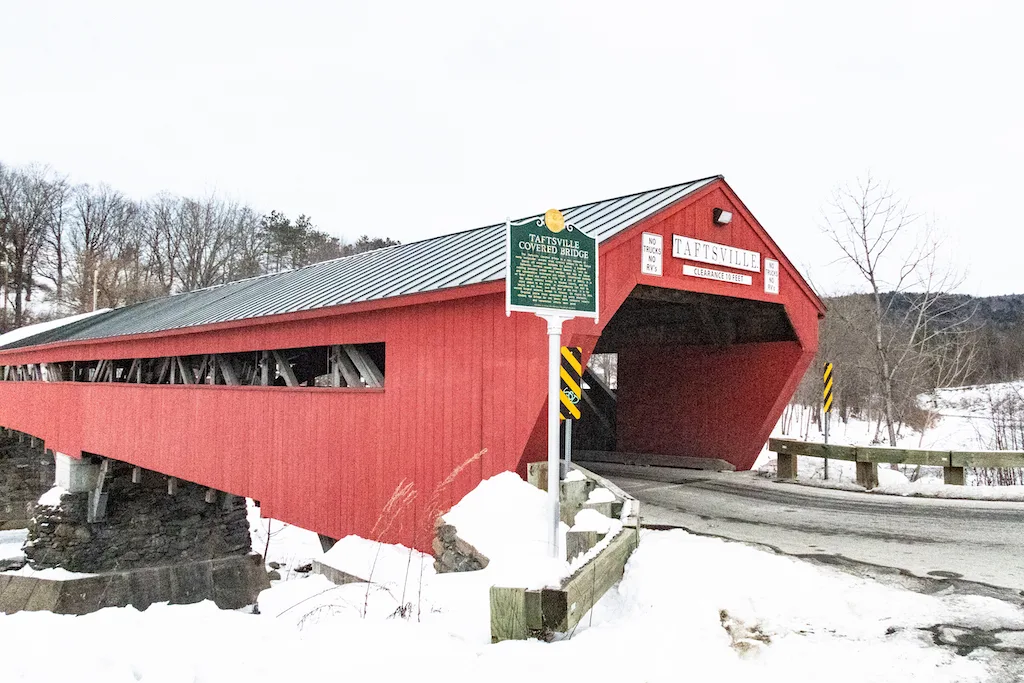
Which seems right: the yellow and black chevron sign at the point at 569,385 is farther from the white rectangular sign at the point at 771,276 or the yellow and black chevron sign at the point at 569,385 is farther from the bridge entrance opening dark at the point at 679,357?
the white rectangular sign at the point at 771,276

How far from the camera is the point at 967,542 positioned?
19.9 ft

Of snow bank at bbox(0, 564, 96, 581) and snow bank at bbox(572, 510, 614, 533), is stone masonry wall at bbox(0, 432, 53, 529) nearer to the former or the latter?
snow bank at bbox(0, 564, 96, 581)

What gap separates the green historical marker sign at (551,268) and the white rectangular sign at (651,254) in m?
2.60

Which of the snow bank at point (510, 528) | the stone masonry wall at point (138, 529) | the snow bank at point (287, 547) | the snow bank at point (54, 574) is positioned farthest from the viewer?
the snow bank at point (287, 547)

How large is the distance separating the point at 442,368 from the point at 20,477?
2373 cm

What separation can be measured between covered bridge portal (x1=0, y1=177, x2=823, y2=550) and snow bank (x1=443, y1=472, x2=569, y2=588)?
525 millimetres

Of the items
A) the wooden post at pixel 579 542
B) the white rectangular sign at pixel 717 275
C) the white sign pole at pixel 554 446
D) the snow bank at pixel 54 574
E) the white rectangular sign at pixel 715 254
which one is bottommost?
the snow bank at pixel 54 574

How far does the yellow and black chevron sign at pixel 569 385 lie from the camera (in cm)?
629

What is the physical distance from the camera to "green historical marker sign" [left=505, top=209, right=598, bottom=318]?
496cm

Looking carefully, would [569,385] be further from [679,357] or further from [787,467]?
[679,357]

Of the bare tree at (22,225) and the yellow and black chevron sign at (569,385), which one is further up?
the bare tree at (22,225)

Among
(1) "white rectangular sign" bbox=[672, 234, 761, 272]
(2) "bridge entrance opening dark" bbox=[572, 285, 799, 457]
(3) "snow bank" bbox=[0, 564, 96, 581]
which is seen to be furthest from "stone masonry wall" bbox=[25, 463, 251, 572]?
(1) "white rectangular sign" bbox=[672, 234, 761, 272]

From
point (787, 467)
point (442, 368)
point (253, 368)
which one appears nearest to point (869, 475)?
point (787, 467)

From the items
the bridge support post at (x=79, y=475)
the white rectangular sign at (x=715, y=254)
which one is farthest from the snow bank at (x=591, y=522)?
the bridge support post at (x=79, y=475)
